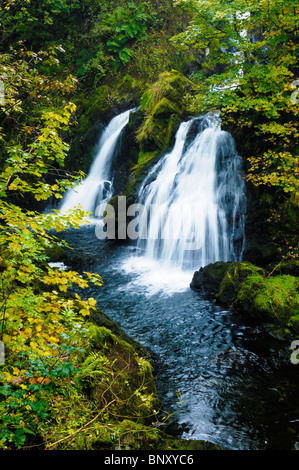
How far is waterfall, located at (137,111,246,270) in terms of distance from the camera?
9289mm

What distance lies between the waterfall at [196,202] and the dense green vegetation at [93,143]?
0.96 metres

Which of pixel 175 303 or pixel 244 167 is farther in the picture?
pixel 244 167

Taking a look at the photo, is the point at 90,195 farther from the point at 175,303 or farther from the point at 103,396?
the point at 103,396

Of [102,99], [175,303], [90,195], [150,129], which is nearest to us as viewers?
[175,303]

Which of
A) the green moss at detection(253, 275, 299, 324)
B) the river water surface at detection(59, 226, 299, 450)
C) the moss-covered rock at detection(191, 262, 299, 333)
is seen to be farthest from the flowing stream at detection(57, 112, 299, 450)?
the green moss at detection(253, 275, 299, 324)

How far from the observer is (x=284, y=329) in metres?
5.43

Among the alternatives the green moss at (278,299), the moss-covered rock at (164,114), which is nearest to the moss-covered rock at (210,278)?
the green moss at (278,299)

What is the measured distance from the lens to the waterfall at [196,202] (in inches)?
366

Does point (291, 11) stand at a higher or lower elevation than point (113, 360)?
higher

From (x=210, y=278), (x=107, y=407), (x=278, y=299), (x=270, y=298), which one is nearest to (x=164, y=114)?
(x=210, y=278)

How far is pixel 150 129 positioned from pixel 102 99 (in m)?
7.45
